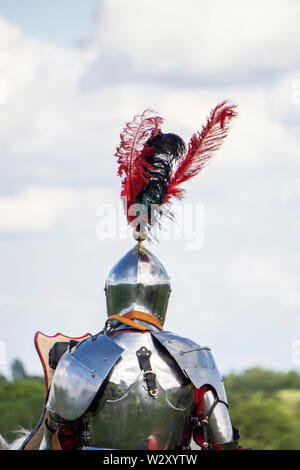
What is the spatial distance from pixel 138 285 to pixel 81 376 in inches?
45.0

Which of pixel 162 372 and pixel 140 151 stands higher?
pixel 140 151

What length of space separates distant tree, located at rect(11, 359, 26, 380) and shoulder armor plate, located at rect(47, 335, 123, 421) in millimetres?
23247

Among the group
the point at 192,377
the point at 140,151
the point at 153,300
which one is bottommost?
the point at 192,377

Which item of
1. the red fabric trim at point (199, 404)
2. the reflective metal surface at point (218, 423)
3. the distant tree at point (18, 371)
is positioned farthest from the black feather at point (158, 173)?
the distant tree at point (18, 371)

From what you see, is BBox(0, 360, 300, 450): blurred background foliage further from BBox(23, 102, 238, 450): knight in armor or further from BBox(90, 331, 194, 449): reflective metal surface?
BBox(90, 331, 194, 449): reflective metal surface

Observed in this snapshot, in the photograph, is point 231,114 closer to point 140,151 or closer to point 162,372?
point 140,151

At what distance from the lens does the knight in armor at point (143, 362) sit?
33.9ft

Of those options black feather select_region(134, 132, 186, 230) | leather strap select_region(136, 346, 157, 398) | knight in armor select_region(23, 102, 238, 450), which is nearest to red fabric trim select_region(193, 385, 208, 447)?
knight in armor select_region(23, 102, 238, 450)

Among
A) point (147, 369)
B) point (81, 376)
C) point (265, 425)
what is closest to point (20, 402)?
point (265, 425)

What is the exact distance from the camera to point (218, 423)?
34.6 ft

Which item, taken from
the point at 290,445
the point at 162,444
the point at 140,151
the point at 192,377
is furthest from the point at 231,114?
the point at 290,445

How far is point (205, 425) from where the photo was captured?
10531 mm
